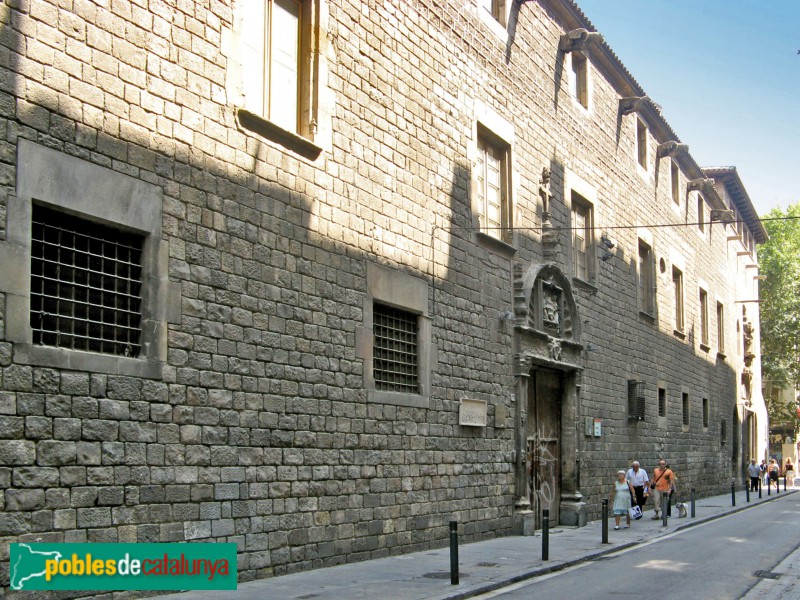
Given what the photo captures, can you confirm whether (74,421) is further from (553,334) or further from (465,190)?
(553,334)

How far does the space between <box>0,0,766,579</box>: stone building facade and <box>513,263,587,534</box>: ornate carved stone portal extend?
2.6 inches

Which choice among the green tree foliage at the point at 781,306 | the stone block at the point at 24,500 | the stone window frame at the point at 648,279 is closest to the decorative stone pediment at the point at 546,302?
the stone window frame at the point at 648,279

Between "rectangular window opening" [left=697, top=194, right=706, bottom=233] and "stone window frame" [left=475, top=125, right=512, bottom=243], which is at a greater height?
"rectangular window opening" [left=697, top=194, right=706, bottom=233]

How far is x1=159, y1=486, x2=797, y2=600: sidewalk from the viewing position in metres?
9.34

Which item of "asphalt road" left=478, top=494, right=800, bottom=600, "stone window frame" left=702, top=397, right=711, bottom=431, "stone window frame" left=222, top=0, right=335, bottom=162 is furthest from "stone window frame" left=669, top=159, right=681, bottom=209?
"stone window frame" left=222, top=0, right=335, bottom=162

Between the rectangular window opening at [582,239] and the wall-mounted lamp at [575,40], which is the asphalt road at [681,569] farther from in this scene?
the wall-mounted lamp at [575,40]

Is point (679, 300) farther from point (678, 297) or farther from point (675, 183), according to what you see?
point (675, 183)

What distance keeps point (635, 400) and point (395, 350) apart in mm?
11757

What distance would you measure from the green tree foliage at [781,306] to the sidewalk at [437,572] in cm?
4102

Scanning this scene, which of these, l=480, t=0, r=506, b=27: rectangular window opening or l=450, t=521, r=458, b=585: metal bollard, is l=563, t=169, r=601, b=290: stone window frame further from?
l=450, t=521, r=458, b=585: metal bollard

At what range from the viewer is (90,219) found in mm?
8594

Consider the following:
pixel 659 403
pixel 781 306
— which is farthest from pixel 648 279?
pixel 781 306

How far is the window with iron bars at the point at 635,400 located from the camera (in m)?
23.2

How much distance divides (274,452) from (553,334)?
9.30 meters
